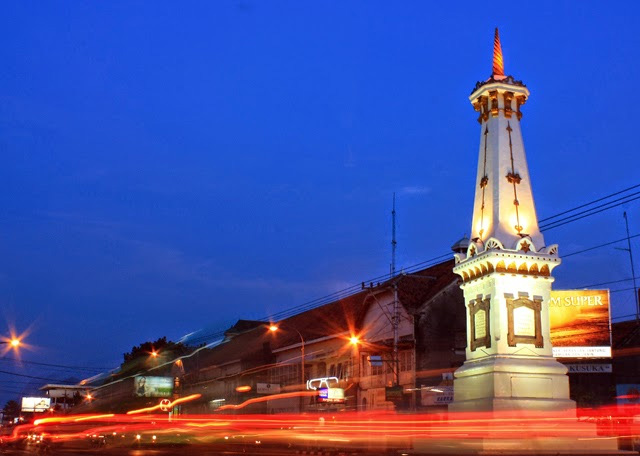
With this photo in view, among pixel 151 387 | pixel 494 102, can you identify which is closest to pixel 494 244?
pixel 494 102

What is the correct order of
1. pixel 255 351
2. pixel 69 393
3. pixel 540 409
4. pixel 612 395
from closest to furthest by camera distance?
pixel 540 409 → pixel 612 395 → pixel 255 351 → pixel 69 393

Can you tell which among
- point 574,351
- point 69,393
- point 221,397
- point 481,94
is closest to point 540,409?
point 481,94

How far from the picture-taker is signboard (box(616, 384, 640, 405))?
146 feet

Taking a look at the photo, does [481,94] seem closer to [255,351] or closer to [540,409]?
[540,409]

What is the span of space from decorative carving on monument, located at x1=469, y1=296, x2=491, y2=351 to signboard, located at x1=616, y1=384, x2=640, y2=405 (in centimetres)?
1971

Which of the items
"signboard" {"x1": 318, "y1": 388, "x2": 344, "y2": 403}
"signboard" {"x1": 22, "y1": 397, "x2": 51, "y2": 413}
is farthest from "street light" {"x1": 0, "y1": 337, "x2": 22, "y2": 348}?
"signboard" {"x1": 22, "y1": 397, "x2": 51, "y2": 413}

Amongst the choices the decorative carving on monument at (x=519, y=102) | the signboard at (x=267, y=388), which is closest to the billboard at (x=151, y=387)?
the signboard at (x=267, y=388)

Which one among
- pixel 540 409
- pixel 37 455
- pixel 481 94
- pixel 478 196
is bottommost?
pixel 37 455

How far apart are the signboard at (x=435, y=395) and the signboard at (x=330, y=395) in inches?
261

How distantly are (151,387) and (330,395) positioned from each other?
99.6 feet

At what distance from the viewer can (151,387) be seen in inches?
2908

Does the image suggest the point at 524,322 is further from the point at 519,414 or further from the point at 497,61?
the point at 497,61

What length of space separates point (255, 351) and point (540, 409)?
46085 mm

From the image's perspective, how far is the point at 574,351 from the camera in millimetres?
41094
